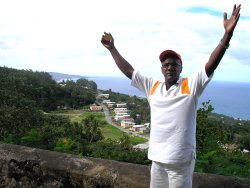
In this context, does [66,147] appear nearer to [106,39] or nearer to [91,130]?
[106,39]

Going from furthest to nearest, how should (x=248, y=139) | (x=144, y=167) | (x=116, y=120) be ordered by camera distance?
1. (x=116, y=120)
2. (x=248, y=139)
3. (x=144, y=167)

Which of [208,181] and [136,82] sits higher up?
[136,82]

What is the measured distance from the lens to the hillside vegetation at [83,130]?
4812 mm

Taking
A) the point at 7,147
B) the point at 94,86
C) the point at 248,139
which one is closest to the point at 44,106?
the point at 248,139

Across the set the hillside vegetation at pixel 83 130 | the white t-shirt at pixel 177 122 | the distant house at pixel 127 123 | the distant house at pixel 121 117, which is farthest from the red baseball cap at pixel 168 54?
the distant house at pixel 121 117

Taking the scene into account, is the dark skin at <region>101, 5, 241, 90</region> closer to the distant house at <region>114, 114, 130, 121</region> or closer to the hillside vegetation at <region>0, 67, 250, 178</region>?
the hillside vegetation at <region>0, 67, 250, 178</region>

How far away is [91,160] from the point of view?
9.95 feet

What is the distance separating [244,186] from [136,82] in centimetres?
107

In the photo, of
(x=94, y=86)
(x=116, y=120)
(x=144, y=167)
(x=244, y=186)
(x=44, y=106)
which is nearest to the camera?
(x=244, y=186)

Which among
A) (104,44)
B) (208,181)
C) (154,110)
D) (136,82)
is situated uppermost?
(104,44)

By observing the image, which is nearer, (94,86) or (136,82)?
(136,82)

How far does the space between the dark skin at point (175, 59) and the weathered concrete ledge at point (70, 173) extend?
0.76m

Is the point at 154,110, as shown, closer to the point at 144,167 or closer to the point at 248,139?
the point at 144,167

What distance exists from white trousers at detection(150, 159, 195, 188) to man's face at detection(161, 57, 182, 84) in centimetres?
55
